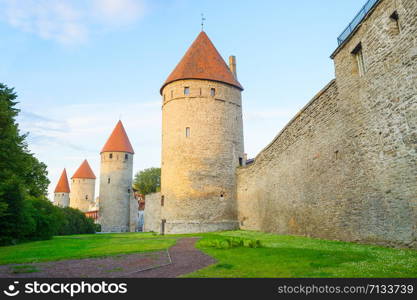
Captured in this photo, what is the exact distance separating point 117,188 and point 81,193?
1819 centimetres

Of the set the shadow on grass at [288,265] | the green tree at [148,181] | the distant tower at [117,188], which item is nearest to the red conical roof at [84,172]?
the green tree at [148,181]

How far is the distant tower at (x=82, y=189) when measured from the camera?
58.0 metres

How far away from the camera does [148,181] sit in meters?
57.5

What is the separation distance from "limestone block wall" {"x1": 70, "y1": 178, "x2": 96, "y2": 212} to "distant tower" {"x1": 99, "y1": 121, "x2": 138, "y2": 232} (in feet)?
54.3

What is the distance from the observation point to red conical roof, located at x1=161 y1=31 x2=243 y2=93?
2353 centimetres

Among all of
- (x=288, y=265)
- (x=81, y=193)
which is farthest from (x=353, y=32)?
(x=81, y=193)

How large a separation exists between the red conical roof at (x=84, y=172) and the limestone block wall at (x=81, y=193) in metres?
0.54

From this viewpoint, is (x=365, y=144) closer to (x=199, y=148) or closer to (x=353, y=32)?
(x=353, y=32)

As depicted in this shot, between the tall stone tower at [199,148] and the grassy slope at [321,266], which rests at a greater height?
the tall stone tower at [199,148]

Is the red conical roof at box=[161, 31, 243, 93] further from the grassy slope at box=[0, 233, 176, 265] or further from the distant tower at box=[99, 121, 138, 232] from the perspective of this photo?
the distant tower at box=[99, 121, 138, 232]

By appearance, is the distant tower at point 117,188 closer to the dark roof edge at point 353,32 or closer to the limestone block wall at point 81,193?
the limestone block wall at point 81,193

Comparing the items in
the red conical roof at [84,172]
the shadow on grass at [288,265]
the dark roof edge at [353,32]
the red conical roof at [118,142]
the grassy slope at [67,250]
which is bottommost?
the grassy slope at [67,250]

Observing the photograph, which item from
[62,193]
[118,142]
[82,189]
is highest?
[118,142]

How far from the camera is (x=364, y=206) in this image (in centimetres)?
881
